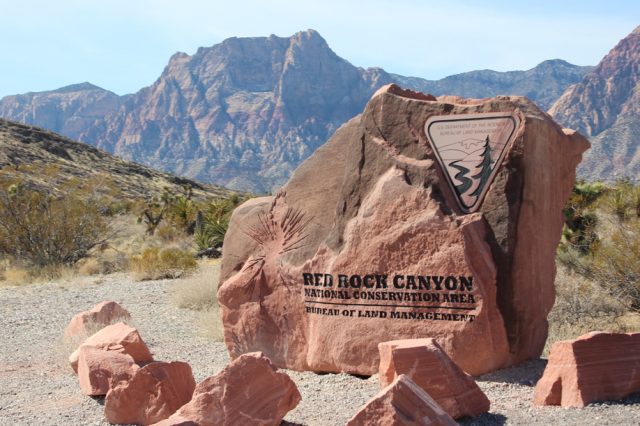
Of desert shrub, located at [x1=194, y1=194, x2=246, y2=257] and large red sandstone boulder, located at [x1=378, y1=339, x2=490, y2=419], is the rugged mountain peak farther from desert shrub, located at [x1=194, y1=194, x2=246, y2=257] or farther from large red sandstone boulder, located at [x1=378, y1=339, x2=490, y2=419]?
large red sandstone boulder, located at [x1=378, y1=339, x2=490, y2=419]

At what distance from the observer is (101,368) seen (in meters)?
7.48

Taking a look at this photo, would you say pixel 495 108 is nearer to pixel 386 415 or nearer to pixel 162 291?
pixel 386 415

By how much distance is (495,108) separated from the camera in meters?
7.85

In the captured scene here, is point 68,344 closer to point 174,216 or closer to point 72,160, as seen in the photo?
point 174,216

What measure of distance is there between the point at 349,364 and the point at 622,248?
209 inches

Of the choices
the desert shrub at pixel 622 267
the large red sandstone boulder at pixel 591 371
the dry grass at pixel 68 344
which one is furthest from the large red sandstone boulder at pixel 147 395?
the desert shrub at pixel 622 267

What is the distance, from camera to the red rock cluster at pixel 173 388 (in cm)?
565

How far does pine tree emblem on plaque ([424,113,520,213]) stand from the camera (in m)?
7.78

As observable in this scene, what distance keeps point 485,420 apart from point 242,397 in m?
1.96

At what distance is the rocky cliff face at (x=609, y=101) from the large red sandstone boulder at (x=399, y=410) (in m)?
86.4

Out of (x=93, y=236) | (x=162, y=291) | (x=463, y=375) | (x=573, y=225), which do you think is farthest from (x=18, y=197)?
(x=463, y=375)

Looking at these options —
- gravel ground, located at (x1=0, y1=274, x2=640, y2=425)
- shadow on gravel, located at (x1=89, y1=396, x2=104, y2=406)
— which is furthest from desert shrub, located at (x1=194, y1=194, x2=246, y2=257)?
shadow on gravel, located at (x1=89, y1=396, x2=104, y2=406)

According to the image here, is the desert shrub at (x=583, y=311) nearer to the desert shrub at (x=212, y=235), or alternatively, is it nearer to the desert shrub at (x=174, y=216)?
the desert shrub at (x=212, y=235)

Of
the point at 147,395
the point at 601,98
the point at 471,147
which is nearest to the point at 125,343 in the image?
the point at 147,395
